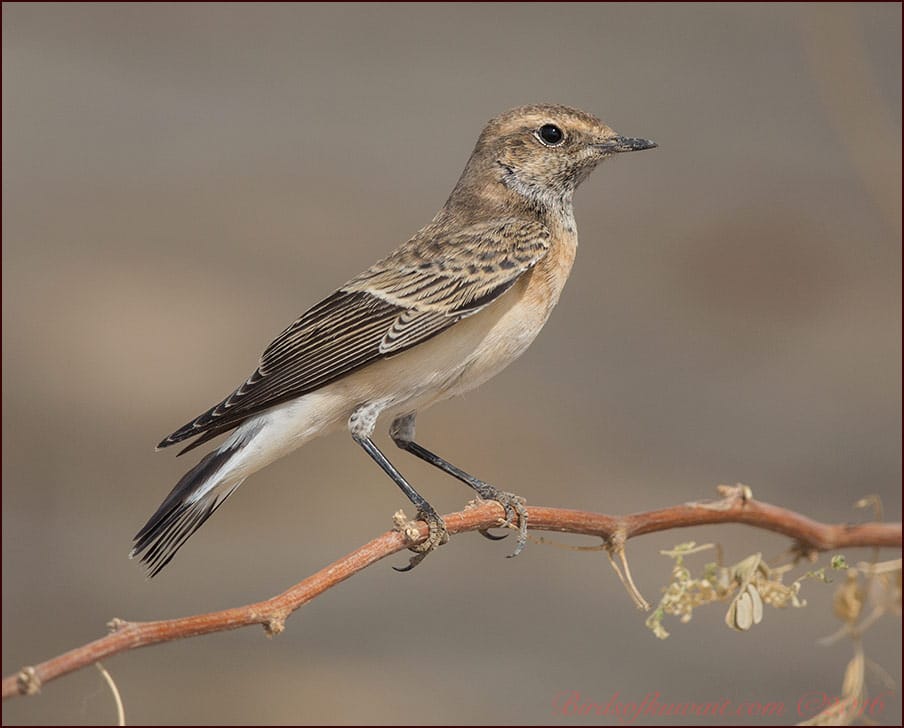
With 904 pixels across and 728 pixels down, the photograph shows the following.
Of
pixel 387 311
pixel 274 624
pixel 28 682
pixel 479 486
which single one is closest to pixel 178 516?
pixel 387 311

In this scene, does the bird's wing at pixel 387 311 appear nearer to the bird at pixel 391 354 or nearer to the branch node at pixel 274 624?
the bird at pixel 391 354

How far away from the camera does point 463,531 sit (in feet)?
7.84

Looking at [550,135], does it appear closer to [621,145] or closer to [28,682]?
[621,145]

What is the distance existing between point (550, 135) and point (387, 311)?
758 mm

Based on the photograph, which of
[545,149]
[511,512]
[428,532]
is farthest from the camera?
[545,149]

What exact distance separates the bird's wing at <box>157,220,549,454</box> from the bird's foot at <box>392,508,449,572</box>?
433mm

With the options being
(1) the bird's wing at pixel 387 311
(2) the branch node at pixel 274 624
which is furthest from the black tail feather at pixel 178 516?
(2) the branch node at pixel 274 624

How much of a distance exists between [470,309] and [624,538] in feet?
2.68

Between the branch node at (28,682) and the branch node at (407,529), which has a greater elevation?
the branch node at (407,529)

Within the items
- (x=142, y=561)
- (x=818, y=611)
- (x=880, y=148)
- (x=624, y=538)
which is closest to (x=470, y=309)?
(x=624, y=538)

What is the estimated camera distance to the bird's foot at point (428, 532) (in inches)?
87.0

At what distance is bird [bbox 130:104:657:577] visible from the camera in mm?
2791

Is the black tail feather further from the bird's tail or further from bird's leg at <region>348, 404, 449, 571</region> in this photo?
bird's leg at <region>348, 404, 449, 571</region>

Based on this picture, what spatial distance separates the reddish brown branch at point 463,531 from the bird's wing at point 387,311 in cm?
53
